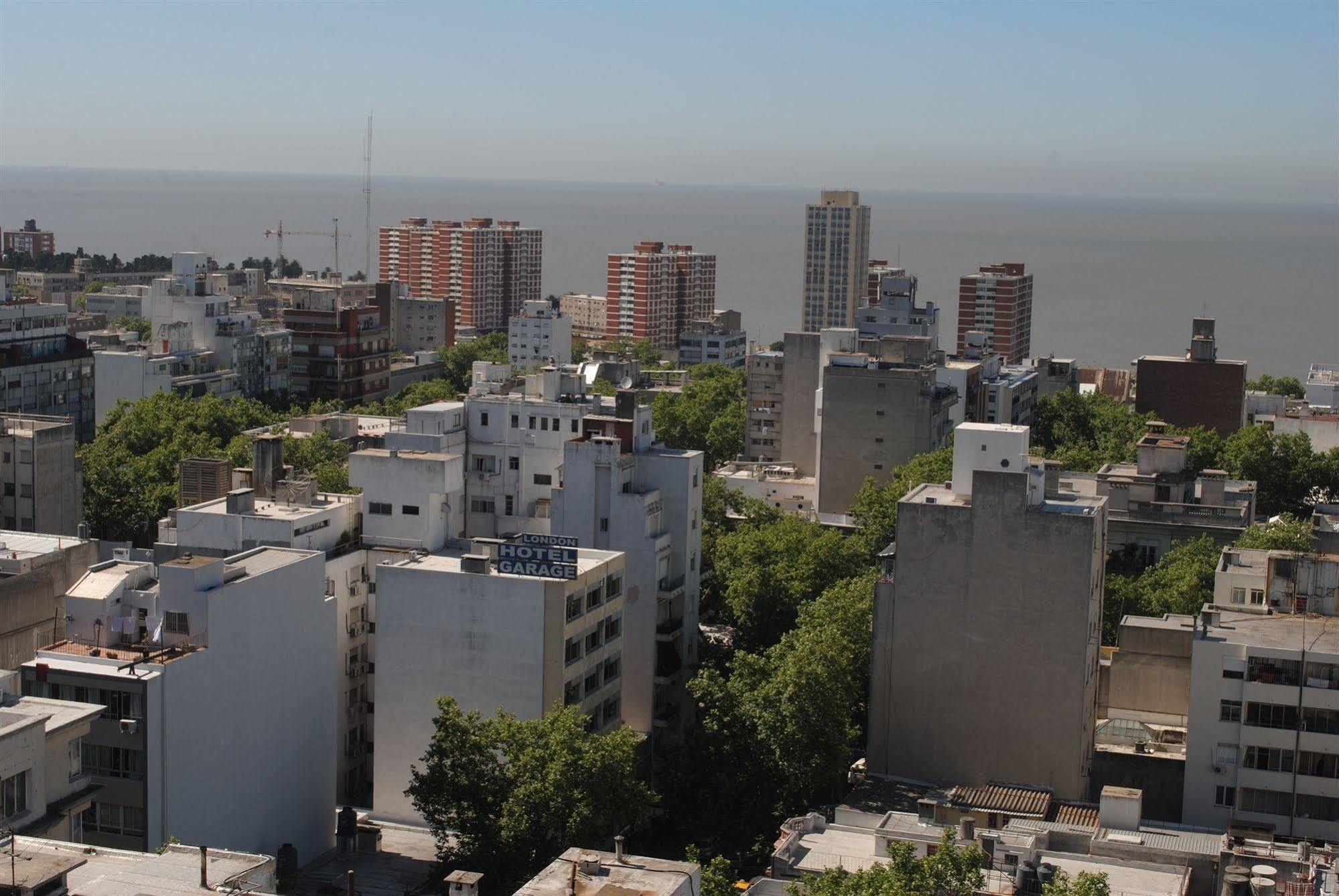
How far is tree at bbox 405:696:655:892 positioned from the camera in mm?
28609

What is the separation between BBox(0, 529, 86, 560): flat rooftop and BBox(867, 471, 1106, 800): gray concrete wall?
17.7 m

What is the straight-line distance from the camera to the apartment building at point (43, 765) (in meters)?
22.7

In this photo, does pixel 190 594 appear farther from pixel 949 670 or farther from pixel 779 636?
pixel 779 636

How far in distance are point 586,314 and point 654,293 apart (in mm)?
13925

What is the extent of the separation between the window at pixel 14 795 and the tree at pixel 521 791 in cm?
821

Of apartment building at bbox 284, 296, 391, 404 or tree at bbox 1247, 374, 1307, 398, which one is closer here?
apartment building at bbox 284, 296, 391, 404

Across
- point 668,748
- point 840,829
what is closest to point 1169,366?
point 668,748

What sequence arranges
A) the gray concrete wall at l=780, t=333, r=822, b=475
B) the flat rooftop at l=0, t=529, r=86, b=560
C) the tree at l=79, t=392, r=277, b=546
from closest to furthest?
the flat rooftop at l=0, t=529, r=86, b=560
the tree at l=79, t=392, r=277, b=546
the gray concrete wall at l=780, t=333, r=822, b=475

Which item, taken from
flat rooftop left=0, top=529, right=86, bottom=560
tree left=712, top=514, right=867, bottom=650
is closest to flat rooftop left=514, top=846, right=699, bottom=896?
flat rooftop left=0, top=529, right=86, bottom=560

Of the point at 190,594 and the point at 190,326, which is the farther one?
the point at 190,326

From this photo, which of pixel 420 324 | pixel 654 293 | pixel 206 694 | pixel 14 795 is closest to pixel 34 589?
pixel 206 694

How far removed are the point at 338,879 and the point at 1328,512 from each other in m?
28.9

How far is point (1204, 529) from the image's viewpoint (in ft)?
171

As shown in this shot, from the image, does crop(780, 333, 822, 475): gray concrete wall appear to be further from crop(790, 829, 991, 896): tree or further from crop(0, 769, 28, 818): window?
crop(0, 769, 28, 818): window
